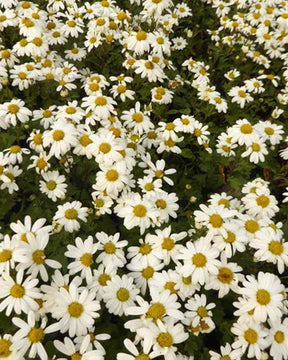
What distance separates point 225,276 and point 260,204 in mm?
1174

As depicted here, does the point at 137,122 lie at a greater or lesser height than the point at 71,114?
lesser

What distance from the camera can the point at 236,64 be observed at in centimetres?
643

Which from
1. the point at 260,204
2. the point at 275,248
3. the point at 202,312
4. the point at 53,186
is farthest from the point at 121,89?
the point at 202,312

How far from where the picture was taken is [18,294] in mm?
2344

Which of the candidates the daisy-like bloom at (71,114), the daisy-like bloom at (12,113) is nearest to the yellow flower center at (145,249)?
the daisy-like bloom at (71,114)

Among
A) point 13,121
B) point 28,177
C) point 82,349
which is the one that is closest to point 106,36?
point 13,121

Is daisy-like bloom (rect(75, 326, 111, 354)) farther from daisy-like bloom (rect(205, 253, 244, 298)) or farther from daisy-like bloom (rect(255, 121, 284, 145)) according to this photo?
daisy-like bloom (rect(255, 121, 284, 145))

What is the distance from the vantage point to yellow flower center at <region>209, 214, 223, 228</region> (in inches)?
121

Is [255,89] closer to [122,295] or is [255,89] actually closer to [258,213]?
[258,213]

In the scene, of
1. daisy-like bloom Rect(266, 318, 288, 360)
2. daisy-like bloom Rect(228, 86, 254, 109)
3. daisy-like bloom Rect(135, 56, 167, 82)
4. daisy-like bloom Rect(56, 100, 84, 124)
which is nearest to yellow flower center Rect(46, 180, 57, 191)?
daisy-like bloom Rect(56, 100, 84, 124)

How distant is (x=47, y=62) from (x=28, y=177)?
1877mm

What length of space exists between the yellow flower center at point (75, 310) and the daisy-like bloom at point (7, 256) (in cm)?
51

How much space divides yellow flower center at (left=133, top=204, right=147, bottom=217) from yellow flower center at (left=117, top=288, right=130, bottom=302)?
736 millimetres

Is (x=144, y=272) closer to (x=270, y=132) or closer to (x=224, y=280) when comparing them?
(x=224, y=280)
